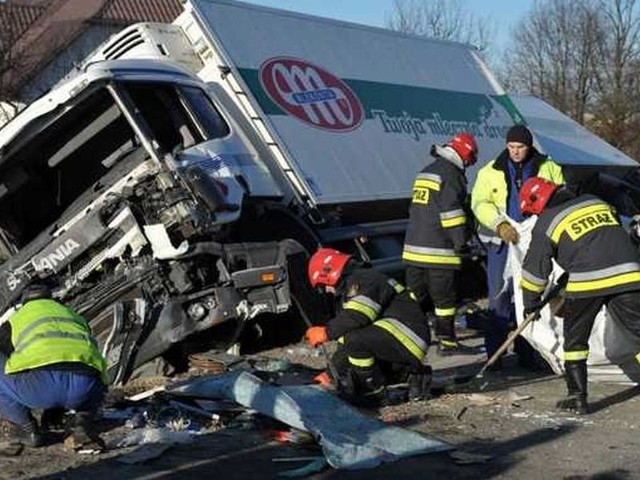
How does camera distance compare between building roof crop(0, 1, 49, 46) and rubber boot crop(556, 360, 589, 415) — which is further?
building roof crop(0, 1, 49, 46)

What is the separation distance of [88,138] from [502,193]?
134 inches

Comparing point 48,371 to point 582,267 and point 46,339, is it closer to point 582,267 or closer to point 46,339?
point 46,339

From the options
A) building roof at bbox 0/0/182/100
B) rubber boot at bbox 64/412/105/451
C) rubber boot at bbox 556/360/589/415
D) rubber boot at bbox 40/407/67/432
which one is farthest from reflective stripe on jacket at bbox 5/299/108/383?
building roof at bbox 0/0/182/100

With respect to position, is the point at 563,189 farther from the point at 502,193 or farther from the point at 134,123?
the point at 134,123

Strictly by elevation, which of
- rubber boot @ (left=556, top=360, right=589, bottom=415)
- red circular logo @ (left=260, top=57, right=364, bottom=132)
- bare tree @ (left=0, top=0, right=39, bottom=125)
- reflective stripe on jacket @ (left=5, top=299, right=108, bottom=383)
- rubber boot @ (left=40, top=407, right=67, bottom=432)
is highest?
bare tree @ (left=0, top=0, right=39, bottom=125)

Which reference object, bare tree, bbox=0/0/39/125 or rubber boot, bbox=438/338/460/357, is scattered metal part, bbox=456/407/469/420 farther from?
bare tree, bbox=0/0/39/125

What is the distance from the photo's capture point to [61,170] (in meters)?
9.28

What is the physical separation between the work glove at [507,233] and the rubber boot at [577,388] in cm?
149

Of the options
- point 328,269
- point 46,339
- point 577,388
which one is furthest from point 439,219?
point 46,339

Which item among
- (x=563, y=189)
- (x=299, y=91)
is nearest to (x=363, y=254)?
(x=299, y=91)

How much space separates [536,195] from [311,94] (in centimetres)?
445

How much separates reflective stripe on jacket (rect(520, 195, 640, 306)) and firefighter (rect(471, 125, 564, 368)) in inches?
51.1

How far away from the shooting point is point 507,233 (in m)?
8.00

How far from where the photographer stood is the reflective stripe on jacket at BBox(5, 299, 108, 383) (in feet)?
19.6
